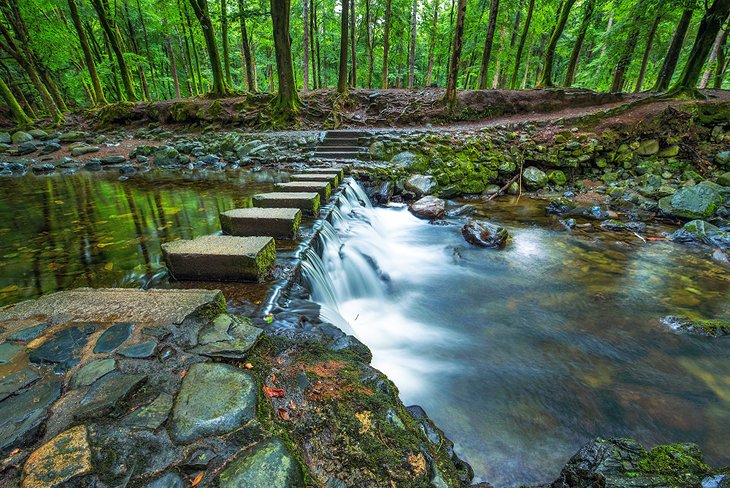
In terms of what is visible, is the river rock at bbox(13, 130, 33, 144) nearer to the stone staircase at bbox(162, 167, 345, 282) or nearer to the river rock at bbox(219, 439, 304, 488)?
the stone staircase at bbox(162, 167, 345, 282)

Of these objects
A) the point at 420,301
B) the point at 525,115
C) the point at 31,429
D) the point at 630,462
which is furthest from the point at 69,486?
the point at 525,115

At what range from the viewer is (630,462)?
5.84ft

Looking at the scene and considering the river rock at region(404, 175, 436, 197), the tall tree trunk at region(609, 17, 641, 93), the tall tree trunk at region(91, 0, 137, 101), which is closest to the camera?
the river rock at region(404, 175, 436, 197)

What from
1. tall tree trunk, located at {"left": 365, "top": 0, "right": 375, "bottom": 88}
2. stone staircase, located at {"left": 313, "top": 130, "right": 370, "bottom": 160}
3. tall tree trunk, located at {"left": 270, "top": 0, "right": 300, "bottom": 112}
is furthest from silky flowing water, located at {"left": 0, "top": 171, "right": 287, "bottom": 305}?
tall tree trunk, located at {"left": 365, "top": 0, "right": 375, "bottom": 88}

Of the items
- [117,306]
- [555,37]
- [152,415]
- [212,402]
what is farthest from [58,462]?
[555,37]

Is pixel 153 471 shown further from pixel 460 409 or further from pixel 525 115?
pixel 525 115

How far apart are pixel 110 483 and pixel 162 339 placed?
2.82 feet

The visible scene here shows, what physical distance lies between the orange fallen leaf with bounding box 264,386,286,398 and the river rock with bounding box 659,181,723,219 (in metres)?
9.24

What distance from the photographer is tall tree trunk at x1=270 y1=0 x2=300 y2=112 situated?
Result: 1135 cm

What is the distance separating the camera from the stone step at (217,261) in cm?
285

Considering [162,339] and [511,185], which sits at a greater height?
[162,339]

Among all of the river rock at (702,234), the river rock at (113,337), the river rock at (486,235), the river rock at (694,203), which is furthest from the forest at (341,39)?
the river rock at (113,337)

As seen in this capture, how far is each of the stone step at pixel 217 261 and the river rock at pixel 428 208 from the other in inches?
201

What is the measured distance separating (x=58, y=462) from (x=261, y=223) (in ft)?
9.47
